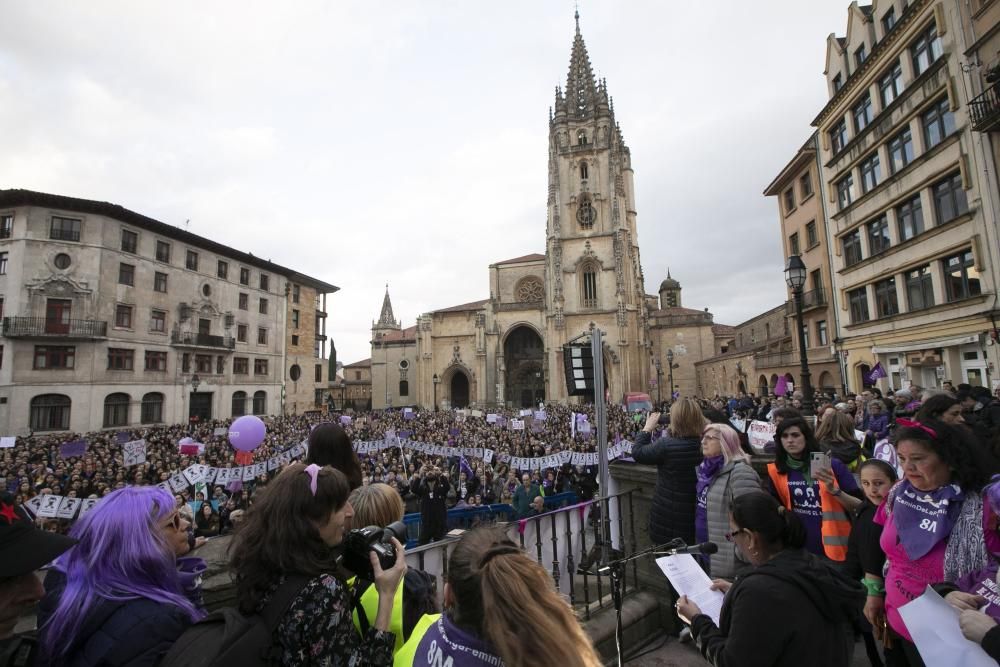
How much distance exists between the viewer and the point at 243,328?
35344 mm

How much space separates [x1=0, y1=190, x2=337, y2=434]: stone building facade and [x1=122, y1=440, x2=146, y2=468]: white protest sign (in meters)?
17.8

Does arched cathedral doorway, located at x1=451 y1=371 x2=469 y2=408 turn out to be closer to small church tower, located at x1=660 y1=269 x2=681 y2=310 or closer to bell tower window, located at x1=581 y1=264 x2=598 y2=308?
bell tower window, located at x1=581 y1=264 x2=598 y2=308

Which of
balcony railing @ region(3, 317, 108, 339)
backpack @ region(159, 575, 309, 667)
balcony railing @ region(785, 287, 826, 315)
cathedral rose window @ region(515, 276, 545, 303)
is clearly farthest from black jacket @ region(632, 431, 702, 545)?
cathedral rose window @ region(515, 276, 545, 303)

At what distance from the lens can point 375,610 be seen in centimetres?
203

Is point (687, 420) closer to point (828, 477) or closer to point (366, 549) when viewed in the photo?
point (828, 477)

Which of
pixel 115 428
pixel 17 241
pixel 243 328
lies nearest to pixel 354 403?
pixel 243 328

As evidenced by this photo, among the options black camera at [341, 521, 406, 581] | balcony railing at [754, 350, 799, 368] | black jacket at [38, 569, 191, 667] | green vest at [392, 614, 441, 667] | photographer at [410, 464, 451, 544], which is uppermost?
balcony railing at [754, 350, 799, 368]

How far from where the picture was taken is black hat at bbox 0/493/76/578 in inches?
60.7

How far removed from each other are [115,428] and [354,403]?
38.7 m

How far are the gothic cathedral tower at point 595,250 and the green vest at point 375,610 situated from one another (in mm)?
38214

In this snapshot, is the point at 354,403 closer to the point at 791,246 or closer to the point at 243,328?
the point at 243,328

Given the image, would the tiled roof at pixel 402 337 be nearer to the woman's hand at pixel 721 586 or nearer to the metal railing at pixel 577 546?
the metal railing at pixel 577 546

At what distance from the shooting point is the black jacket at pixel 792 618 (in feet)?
6.00

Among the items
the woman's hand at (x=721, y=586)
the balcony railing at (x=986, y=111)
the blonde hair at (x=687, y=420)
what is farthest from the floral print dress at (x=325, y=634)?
the balcony railing at (x=986, y=111)
